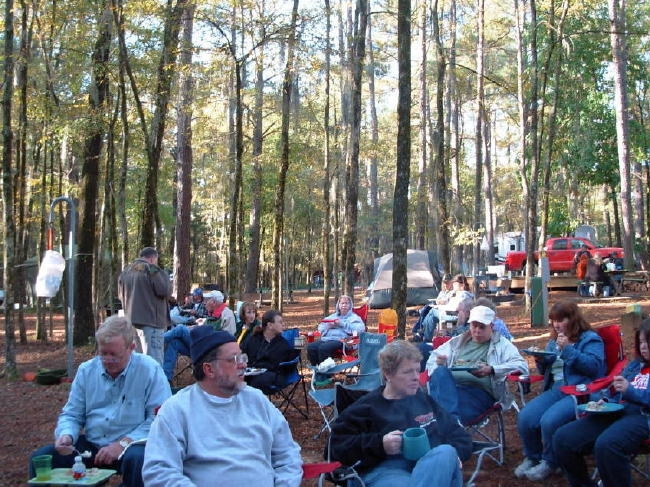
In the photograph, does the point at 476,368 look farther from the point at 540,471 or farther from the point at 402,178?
the point at 402,178

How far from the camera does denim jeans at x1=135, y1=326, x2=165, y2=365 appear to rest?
7629 millimetres

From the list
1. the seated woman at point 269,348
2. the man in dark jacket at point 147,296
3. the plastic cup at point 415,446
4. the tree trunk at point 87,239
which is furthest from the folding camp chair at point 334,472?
the tree trunk at point 87,239

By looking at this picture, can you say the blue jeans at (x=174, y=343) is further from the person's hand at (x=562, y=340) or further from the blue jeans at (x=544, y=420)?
the person's hand at (x=562, y=340)

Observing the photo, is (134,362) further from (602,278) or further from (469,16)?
(469,16)

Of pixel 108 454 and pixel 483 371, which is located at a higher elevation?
pixel 483 371

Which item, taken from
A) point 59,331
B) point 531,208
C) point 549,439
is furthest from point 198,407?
point 59,331

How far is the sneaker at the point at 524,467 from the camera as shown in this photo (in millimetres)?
4723

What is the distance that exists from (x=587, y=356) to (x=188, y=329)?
507cm

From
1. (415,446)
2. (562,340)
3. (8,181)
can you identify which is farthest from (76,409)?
(8,181)

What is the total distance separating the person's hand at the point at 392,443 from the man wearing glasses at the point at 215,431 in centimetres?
48

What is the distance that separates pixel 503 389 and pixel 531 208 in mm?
9687

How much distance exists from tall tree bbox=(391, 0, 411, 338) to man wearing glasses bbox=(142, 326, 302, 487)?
6.73 metres

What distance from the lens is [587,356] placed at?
4562mm

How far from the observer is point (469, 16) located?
2581 cm
